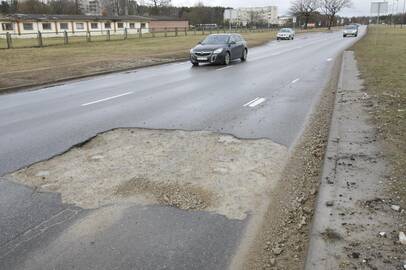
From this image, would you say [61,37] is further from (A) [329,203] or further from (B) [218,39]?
(A) [329,203]

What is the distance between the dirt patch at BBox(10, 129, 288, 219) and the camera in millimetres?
4691

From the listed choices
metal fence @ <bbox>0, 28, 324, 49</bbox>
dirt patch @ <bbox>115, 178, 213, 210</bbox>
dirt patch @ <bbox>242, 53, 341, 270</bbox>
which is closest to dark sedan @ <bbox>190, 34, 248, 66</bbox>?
dirt patch @ <bbox>242, 53, 341, 270</bbox>

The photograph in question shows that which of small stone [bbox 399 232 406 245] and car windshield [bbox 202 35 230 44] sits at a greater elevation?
car windshield [bbox 202 35 230 44]

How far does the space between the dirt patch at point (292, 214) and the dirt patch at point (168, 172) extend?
183 millimetres

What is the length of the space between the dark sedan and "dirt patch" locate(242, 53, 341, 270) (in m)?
14.3

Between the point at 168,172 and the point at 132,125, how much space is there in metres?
2.90

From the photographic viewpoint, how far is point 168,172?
215 inches

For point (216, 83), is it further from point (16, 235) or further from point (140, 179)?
point (16, 235)

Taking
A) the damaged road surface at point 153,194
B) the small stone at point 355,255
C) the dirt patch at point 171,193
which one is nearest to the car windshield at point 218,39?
the damaged road surface at point 153,194

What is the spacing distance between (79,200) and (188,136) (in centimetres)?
295

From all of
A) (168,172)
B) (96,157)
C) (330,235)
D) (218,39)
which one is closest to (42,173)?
(96,157)

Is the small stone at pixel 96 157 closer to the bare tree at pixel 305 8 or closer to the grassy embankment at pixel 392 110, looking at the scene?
the grassy embankment at pixel 392 110

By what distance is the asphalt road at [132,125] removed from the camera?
3605 mm

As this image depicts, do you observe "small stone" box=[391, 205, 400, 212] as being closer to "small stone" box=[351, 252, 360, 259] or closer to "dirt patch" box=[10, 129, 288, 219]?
"small stone" box=[351, 252, 360, 259]
